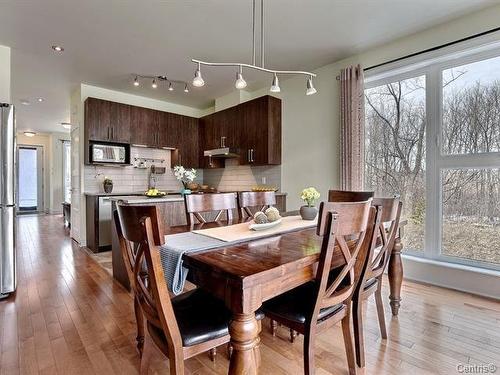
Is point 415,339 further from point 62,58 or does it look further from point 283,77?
point 62,58

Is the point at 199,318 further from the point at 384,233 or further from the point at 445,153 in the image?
the point at 445,153

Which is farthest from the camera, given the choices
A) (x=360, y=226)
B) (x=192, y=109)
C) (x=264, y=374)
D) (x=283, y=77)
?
(x=192, y=109)

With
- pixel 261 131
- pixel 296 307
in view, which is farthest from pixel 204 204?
pixel 261 131

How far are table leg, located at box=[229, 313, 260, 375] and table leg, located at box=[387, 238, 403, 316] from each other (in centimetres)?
160

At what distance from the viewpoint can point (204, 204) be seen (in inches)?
85.0

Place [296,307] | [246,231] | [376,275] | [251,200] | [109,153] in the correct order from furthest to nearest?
[109,153], [251,200], [376,275], [246,231], [296,307]

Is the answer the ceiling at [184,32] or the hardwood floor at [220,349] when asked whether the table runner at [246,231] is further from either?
the ceiling at [184,32]

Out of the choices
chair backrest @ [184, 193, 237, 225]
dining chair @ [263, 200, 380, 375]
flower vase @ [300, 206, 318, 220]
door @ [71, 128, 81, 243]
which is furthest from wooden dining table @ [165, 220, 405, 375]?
door @ [71, 128, 81, 243]

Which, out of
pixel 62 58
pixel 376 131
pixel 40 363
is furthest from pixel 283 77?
pixel 40 363

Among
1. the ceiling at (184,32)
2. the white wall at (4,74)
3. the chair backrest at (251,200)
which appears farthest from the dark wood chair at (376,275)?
the white wall at (4,74)

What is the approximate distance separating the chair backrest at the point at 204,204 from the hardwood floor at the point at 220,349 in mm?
926

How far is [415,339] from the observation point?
71.5 inches

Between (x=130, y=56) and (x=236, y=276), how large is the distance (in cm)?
352

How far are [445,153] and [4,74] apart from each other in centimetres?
500
